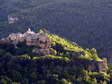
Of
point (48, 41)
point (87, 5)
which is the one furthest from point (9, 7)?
point (48, 41)

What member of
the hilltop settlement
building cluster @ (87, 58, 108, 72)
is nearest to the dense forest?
building cluster @ (87, 58, 108, 72)

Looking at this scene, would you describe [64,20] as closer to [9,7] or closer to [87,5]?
[87,5]

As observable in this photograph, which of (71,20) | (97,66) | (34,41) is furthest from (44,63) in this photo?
(71,20)

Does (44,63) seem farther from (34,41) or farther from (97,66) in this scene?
(97,66)

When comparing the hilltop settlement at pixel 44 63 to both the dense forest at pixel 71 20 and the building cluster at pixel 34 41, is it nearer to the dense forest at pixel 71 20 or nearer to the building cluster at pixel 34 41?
the building cluster at pixel 34 41

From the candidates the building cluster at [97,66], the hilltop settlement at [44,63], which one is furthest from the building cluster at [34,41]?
the building cluster at [97,66]

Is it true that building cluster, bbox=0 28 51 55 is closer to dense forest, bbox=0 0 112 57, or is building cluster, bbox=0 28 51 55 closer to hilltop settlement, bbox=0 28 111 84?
hilltop settlement, bbox=0 28 111 84

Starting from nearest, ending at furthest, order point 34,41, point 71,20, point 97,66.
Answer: point 97,66
point 34,41
point 71,20

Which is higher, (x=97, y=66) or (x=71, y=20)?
(x=71, y=20)
